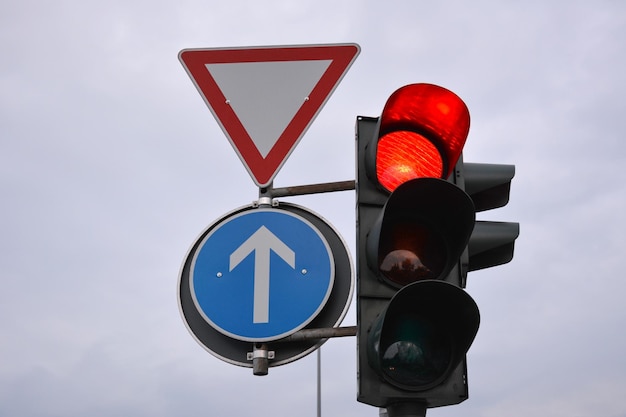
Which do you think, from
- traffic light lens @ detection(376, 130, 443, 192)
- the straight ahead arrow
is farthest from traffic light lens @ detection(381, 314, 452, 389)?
the straight ahead arrow

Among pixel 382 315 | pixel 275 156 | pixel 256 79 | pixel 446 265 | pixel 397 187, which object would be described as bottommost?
pixel 382 315

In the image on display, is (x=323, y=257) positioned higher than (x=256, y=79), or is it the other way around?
(x=256, y=79)

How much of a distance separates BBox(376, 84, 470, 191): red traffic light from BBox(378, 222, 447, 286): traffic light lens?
203 millimetres

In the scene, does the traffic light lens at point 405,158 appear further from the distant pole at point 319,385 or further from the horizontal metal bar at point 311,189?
the distant pole at point 319,385

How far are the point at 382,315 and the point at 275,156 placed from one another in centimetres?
100

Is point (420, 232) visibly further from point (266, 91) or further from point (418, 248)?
point (266, 91)

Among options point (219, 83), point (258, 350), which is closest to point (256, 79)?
point (219, 83)

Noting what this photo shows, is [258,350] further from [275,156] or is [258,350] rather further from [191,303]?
[275,156]

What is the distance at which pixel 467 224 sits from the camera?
221 cm

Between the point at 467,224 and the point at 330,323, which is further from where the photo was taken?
the point at 330,323

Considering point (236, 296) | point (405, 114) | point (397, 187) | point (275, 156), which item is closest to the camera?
point (397, 187)

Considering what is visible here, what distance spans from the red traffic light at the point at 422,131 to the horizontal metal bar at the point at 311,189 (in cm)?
29

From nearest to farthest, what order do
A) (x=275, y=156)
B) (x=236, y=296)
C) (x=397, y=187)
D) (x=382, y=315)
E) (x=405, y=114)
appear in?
(x=382, y=315) < (x=397, y=187) < (x=405, y=114) < (x=236, y=296) < (x=275, y=156)

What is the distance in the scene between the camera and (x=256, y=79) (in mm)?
2990
